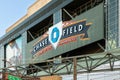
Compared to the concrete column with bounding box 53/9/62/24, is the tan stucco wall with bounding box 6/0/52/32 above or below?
above

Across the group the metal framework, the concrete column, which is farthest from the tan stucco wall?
the metal framework

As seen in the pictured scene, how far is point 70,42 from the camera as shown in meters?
63.6

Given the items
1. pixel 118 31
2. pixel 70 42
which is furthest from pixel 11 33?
pixel 118 31

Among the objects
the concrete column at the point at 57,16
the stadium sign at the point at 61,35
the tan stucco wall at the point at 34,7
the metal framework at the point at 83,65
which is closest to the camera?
the metal framework at the point at 83,65

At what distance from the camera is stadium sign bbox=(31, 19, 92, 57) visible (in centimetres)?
6141

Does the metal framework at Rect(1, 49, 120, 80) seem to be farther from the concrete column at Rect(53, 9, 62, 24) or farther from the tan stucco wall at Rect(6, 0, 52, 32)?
the tan stucco wall at Rect(6, 0, 52, 32)

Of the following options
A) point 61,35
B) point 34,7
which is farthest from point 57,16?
point 34,7

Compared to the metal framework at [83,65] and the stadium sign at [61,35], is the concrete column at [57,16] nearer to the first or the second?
the stadium sign at [61,35]

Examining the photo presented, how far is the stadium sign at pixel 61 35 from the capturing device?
61.4 m

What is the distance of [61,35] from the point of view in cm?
6694

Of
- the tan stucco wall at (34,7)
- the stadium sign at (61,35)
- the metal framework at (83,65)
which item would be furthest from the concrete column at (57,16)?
the metal framework at (83,65)

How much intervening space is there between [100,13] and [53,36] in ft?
44.6

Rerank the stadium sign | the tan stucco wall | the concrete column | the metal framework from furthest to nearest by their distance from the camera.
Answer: the tan stucco wall, the concrete column, the stadium sign, the metal framework

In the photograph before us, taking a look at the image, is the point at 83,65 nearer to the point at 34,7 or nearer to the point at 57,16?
the point at 57,16
